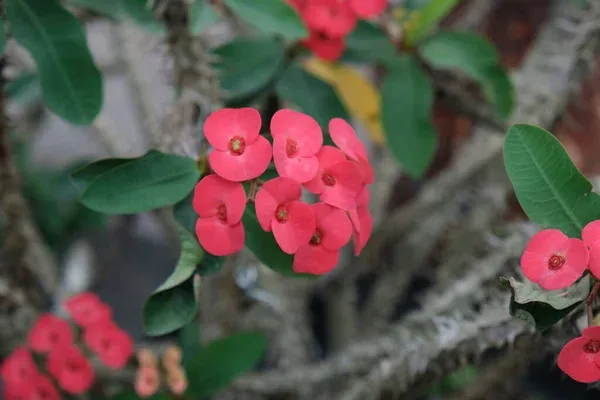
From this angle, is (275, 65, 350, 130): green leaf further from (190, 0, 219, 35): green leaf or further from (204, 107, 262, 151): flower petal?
(204, 107, 262, 151): flower petal

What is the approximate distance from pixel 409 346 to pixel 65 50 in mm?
467

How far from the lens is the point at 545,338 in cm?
50

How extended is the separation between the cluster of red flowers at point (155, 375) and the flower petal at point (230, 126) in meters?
0.42

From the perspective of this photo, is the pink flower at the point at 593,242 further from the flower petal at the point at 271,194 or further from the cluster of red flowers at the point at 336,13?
the cluster of red flowers at the point at 336,13

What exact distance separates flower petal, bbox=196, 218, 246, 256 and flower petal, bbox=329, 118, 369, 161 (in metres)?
0.10

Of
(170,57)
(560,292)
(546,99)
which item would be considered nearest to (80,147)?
(170,57)

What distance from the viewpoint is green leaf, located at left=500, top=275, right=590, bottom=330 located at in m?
0.37

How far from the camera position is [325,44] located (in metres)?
0.75

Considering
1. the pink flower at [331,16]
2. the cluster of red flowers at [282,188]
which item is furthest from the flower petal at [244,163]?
the pink flower at [331,16]

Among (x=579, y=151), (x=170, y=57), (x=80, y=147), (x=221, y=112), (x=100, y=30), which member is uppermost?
(x=221, y=112)

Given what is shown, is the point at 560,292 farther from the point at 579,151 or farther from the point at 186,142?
the point at 579,151

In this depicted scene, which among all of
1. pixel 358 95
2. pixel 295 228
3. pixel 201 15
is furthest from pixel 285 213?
pixel 358 95

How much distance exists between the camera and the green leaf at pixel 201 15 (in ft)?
1.91

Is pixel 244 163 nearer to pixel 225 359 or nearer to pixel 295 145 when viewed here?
pixel 295 145
